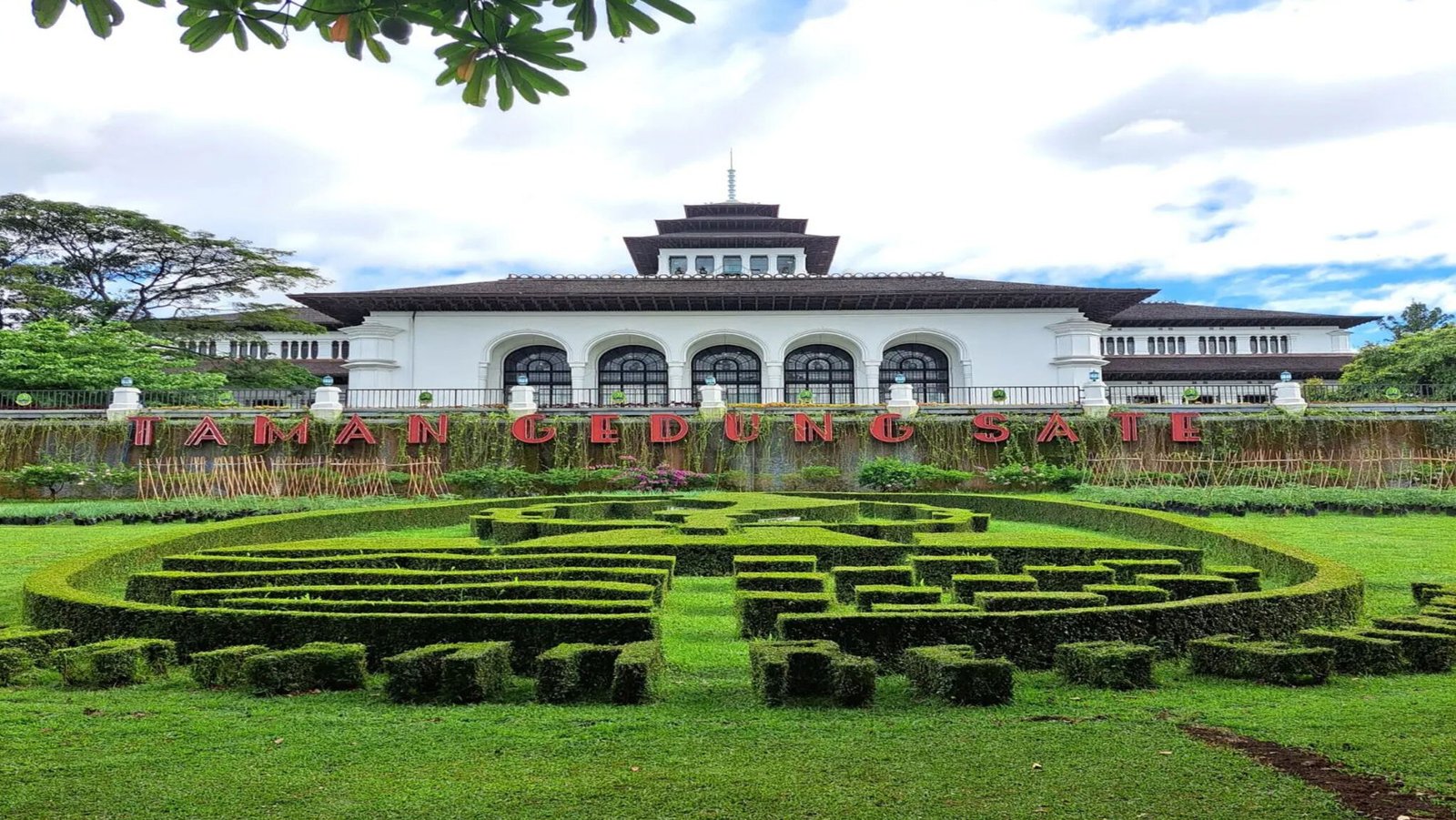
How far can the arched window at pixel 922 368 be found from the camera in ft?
106

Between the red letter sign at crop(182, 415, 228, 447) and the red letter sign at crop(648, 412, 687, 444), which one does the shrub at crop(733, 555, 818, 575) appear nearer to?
the red letter sign at crop(648, 412, 687, 444)

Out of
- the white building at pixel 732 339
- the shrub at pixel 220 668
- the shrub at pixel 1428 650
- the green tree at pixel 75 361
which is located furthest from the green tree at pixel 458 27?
the green tree at pixel 75 361

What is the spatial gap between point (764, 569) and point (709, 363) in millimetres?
24960

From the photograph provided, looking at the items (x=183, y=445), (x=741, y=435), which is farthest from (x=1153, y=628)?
(x=183, y=445)

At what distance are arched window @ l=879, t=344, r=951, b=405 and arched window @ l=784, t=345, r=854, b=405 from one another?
1351mm

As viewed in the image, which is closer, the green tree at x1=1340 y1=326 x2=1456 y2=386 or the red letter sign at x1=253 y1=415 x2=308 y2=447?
the red letter sign at x1=253 y1=415 x2=308 y2=447

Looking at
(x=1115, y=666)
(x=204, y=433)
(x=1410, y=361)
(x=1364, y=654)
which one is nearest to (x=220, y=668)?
(x=1115, y=666)

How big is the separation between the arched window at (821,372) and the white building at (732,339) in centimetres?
5

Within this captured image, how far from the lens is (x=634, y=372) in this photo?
107 feet

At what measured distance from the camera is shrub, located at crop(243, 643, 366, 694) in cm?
489

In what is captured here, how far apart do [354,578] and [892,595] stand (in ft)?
13.9

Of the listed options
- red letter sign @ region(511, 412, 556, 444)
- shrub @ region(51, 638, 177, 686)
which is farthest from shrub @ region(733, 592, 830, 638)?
red letter sign @ region(511, 412, 556, 444)

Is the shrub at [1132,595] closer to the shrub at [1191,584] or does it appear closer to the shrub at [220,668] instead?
the shrub at [1191,584]

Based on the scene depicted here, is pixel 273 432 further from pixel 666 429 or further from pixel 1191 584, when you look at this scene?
pixel 1191 584
